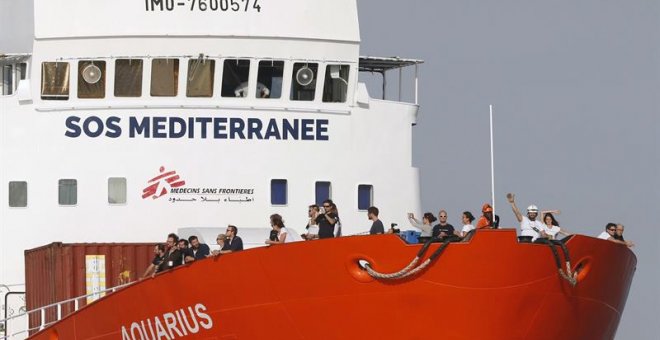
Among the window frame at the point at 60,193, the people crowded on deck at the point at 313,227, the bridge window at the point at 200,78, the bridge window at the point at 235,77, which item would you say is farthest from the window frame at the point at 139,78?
the people crowded on deck at the point at 313,227

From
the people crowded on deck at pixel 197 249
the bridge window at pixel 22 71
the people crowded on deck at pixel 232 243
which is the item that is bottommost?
the people crowded on deck at pixel 197 249

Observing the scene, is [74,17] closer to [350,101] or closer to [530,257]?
[350,101]

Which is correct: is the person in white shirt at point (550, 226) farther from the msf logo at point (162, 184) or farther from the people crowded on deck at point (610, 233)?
the msf logo at point (162, 184)

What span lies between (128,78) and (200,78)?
1.26 metres

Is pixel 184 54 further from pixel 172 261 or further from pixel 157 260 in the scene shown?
pixel 172 261

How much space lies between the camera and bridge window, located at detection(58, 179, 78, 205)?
30641 millimetres

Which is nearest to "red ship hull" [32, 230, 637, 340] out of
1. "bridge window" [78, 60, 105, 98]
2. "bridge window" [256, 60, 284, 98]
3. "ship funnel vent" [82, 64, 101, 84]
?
"bridge window" [256, 60, 284, 98]

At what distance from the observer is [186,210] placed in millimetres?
30469

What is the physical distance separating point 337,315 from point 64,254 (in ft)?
23.2

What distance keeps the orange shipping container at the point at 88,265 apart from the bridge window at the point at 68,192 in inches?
52.8

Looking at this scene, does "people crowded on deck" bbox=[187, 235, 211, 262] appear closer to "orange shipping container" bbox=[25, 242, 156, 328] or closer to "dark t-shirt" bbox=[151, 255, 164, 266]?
"dark t-shirt" bbox=[151, 255, 164, 266]

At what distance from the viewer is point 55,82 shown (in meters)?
31.1

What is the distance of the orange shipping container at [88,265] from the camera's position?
29.1 metres

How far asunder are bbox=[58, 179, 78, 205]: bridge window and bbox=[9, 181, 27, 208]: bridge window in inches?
25.3
